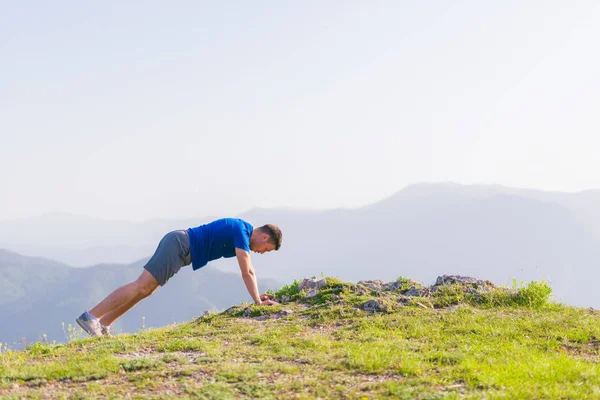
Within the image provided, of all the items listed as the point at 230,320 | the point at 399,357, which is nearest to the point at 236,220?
the point at 230,320

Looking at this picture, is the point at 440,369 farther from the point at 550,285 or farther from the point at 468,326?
the point at 550,285

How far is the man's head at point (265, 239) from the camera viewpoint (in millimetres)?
10133

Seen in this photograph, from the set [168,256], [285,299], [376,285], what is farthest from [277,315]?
[376,285]

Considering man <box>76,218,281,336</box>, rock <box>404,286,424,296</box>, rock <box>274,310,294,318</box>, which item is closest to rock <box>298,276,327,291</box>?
rock <box>404,286,424,296</box>

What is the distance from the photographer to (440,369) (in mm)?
6969

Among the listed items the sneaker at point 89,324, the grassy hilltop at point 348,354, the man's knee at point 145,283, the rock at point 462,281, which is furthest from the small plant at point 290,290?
the sneaker at point 89,324

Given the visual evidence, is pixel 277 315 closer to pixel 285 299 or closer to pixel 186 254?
pixel 285 299

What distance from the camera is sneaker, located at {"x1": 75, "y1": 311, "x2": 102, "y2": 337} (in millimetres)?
9625

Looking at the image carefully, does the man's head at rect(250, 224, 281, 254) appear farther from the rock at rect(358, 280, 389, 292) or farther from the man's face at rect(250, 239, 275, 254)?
the rock at rect(358, 280, 389, 292)

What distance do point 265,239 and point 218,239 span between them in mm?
855

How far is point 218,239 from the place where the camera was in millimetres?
10086

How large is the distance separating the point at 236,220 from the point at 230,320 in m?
2.30

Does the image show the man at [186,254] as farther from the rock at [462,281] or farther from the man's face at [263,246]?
the rock at [462,281]

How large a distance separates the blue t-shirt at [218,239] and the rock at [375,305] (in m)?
3.10
